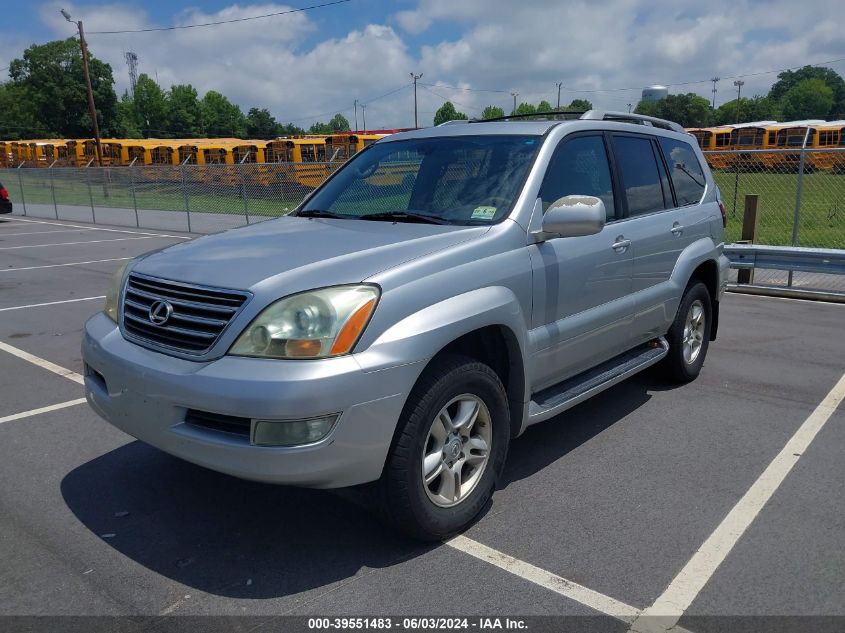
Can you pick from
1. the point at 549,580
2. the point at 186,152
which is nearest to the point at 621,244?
the point at 549,580

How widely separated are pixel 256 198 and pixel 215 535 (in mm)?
15052

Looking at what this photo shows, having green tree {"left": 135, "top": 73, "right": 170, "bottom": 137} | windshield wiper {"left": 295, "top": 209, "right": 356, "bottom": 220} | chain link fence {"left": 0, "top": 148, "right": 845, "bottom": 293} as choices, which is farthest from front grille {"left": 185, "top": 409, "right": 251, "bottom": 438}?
green tree {"left": 135, "top": 73, "right": 170, "bottom": 137}

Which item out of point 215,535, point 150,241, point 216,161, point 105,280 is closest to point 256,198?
point 150,241

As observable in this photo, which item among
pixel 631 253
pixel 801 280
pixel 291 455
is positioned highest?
pixel 631 253

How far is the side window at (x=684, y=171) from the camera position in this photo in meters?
5.42

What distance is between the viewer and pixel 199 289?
10.3 ft

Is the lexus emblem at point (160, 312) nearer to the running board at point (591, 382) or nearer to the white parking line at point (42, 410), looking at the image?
the running board at point (591, 382)

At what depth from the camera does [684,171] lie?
564 centimetres

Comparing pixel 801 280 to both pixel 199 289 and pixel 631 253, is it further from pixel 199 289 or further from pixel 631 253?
pixel 199 289

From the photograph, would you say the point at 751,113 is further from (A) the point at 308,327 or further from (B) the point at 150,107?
(A) the point at 308,327

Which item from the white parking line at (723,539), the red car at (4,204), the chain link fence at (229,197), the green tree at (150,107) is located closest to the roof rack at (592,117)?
the white parking line at (723,539)

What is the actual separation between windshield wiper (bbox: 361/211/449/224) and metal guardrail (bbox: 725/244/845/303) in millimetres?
6682

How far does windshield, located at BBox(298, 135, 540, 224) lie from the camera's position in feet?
13.0

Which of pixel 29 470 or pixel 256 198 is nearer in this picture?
pixel 29 470
